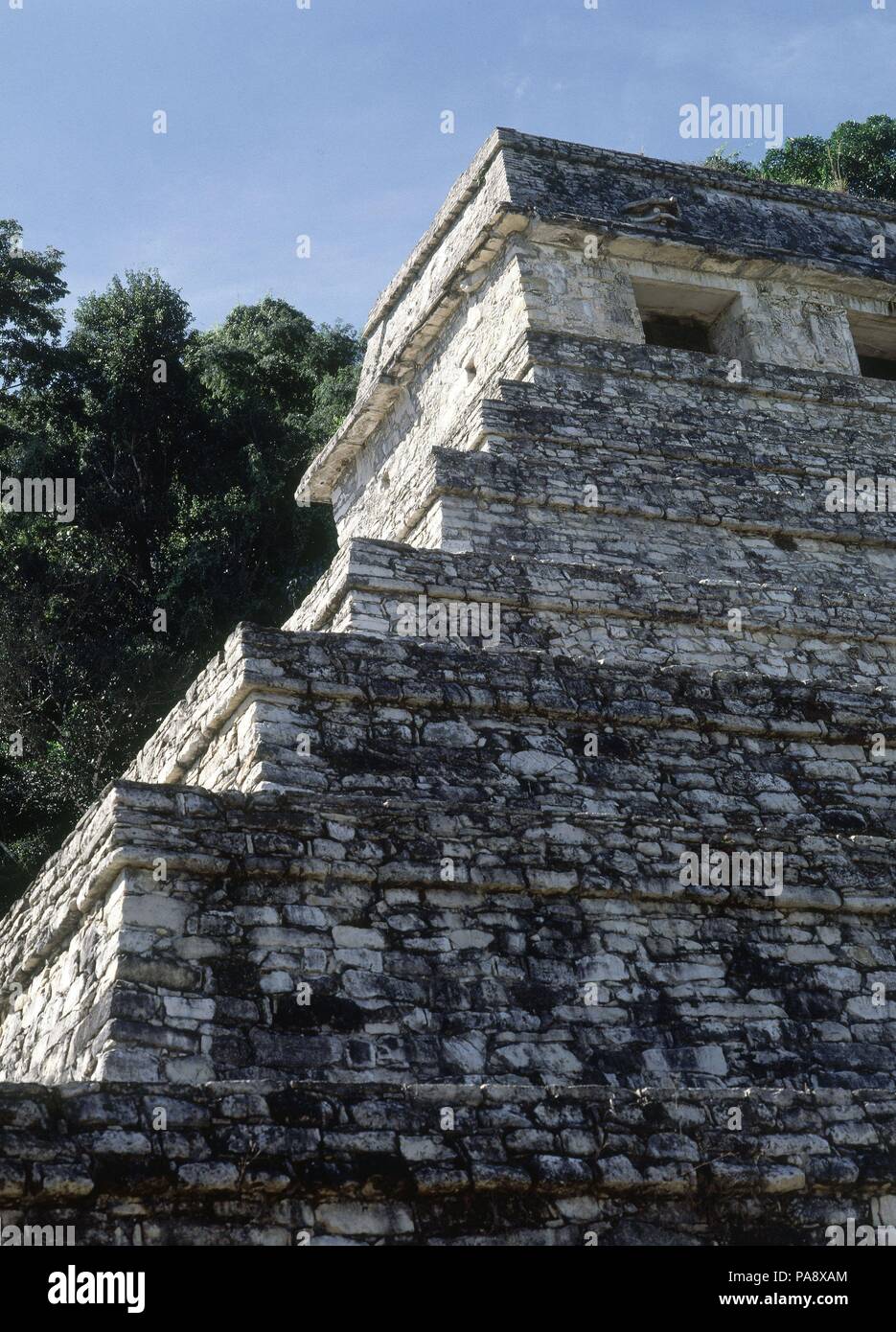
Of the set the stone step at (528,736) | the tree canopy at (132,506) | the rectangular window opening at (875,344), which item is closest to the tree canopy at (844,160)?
the tree canopy at (132,506)

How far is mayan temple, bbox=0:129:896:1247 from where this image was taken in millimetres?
5023

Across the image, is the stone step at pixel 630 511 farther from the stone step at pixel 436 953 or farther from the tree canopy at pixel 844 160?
the tree canopy at pixel 844 160

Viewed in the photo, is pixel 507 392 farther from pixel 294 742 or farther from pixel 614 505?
pixel 294 742

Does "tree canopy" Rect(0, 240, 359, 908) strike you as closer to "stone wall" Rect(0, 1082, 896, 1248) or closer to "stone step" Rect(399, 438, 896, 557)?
"stone step" Rect(399, 438, 896, 557)

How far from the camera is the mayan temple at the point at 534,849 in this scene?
5023mm

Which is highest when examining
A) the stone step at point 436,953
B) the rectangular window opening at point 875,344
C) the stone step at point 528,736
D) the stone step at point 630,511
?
the rectangular window opening at point 875,344

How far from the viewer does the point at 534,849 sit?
7.24 meters

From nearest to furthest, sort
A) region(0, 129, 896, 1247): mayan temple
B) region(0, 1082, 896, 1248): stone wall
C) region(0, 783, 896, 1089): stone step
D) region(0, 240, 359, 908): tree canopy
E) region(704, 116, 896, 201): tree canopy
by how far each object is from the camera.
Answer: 1. region(0, 1082, 896, 1248): stone wall
2. region(0, 129, 896, 1247): mayan temple
3. region(0, 783, 896, 1089): stone step
4. region(0, 240, 359, 908): tree canopy
5. region(704, 116, 896, 201): tree canopy

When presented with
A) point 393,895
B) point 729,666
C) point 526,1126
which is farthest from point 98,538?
point 526,1126

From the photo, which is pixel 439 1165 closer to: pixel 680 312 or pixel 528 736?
pixel 528 736

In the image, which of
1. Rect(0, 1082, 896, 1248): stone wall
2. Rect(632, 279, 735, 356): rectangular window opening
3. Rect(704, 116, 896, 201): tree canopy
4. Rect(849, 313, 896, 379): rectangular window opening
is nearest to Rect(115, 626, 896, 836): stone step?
Rect(0, 1082, 896, 1248): stone wall

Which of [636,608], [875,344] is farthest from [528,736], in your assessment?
[875,344]

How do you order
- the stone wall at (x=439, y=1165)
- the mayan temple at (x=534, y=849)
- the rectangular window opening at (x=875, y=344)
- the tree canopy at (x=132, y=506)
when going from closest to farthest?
the stone wall at (x=439, y=1165) → the mayan temple at (x=534, y=849) → the rectangular window opening at (x=875, y=344) → the tree canopy at (x=132, y=506)
